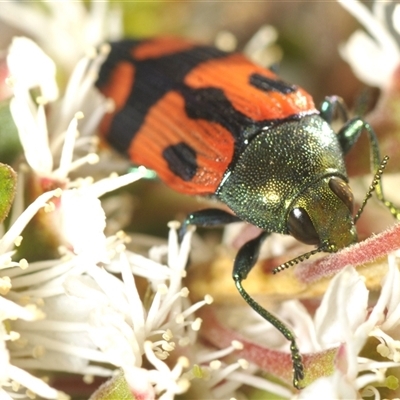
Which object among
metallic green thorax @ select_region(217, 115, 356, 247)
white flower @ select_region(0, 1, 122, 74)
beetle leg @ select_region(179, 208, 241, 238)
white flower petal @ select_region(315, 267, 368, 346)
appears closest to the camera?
white flower petal @ select_region(315, 267, 368, 346)

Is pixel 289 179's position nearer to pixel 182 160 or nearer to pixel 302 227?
pixel 302 227

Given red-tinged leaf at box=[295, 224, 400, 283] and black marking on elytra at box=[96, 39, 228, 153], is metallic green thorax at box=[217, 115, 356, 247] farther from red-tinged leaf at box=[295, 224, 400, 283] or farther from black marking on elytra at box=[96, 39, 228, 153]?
black marking on elytra at box=[96, 39, 228, 153]

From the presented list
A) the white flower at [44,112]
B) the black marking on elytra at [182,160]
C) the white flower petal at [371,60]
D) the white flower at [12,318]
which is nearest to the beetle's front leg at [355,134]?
the white flower petal at [371,60]

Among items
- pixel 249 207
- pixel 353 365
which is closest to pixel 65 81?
pixel 249 207

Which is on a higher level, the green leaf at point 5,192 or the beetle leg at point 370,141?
the beetle leg at point 370,141

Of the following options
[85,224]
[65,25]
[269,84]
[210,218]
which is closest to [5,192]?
[85,224]

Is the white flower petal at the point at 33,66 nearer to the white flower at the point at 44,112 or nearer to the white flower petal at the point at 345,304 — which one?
the white flower at the point at 44,112

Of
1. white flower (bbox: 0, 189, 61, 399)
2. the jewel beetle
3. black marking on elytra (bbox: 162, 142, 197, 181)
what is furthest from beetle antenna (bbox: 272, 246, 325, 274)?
white flower (bbox: 0, 189, 61, 399)
